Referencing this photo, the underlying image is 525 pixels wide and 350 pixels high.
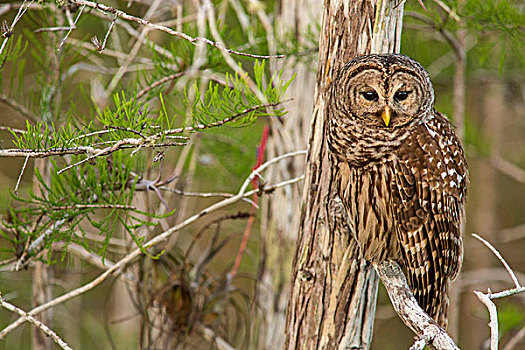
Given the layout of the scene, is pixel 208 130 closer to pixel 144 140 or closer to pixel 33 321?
pixel 144 140

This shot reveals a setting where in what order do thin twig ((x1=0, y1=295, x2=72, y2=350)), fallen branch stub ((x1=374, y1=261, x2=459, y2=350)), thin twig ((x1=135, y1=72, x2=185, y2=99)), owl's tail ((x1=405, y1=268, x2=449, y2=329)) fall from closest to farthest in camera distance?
fallen branch stub ((x1=374, y1=261, x2=459, y2=350))
thin twig ((x1=0, y1=295, x2=72, y2=350))
owl's tail ((x1=405, y1=268, x2=449, y2=329))
thin twig ((x1=135, y1=72, x2=185, y2=99))

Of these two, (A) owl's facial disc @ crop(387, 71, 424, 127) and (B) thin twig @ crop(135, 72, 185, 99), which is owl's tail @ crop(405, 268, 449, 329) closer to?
(A) owl's facial disc @ crop(387, 71, 424, 127)

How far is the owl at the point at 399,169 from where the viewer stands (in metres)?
1.24

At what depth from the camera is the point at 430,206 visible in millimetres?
1343

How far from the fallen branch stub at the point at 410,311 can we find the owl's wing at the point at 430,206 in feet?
0.24

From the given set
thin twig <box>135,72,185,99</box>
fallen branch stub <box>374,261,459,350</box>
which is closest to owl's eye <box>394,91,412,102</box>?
fallen branch stub <box>374,261,459,350</box>

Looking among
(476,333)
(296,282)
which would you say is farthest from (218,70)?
(476,333)

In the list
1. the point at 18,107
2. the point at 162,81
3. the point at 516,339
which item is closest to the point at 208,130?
the point at 162,81

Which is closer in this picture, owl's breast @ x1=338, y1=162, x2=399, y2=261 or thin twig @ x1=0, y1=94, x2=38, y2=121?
owl's breast @ x1=338, y1=162, x2=399, y2=261

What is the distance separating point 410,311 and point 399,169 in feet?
1.15

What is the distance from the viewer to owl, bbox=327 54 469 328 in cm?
124

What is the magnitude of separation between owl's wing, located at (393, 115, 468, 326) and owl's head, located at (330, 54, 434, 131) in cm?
7

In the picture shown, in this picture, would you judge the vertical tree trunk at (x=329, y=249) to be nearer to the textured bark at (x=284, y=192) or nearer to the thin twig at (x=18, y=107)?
the textured bark at (x=284, y=192)

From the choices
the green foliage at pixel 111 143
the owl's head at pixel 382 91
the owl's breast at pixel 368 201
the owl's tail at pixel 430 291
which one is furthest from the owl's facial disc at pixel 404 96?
the owl's tail at pixel 430 291
